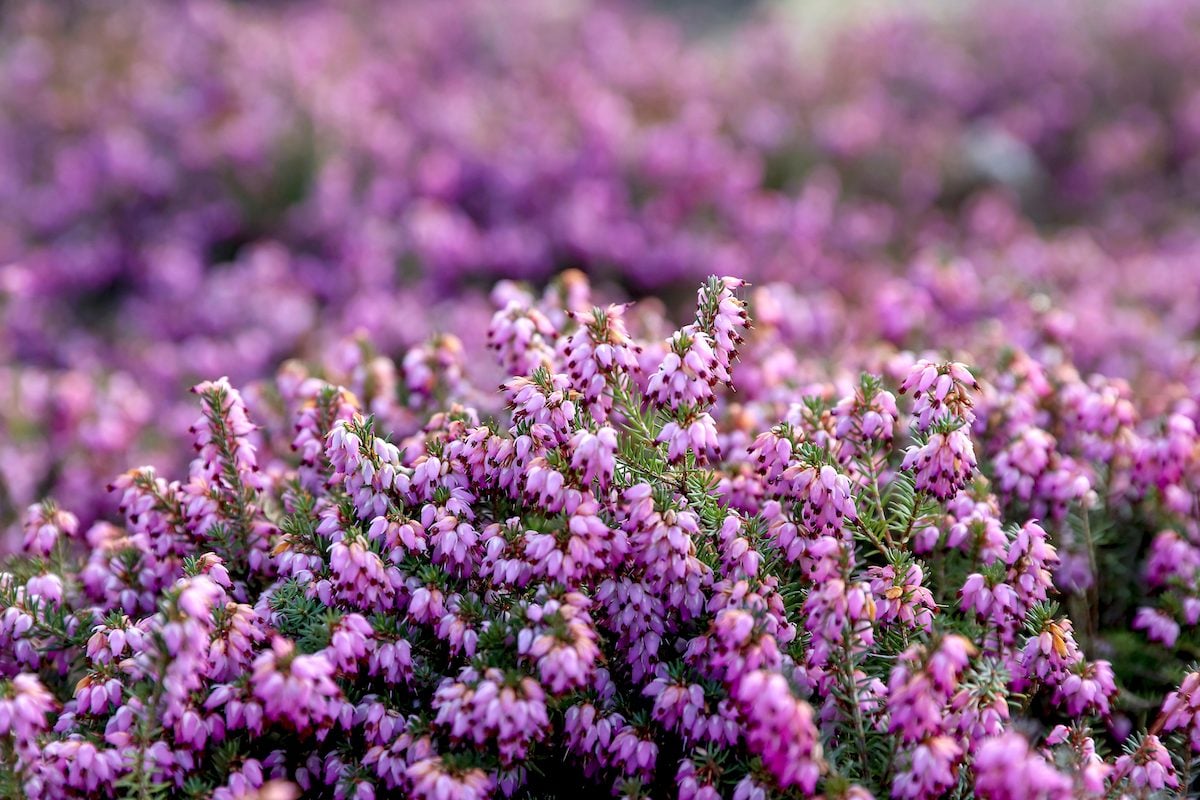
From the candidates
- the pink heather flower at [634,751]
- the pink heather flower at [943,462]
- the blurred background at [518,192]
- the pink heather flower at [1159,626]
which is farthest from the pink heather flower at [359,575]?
the pink heather flower at [1159,626]

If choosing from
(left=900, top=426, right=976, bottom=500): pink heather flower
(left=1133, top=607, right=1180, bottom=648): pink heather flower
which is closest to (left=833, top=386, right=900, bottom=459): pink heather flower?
(left=900, top=426, right=976, bottom=500): pink heather flower

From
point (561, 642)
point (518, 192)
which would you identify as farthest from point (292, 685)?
point (518, 192)

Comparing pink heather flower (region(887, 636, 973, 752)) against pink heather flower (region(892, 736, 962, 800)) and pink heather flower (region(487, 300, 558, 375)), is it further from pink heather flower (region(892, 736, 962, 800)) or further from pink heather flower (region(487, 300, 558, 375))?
pink heather flower (region(487, 300, 558, 375))

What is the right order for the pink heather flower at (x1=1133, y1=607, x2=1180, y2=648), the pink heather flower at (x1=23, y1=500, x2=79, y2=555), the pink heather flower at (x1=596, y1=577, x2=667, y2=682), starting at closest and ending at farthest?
1. the pink heather flower at (x1=596, y1=577, x2=667, y2=682)
2. the pink heather flower at (x1=23, y1=500, x2=79, y2=555)
3. the pink heather flower at (x1=1133, y1=607, x2=1180, y2=648)

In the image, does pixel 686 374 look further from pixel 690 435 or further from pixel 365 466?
pixel 365 466

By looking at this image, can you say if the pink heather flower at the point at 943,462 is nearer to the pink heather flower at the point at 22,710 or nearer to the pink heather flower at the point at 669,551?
the pink heather flower at the point at 669,551

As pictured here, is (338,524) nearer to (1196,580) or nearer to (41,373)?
(1196,580)
